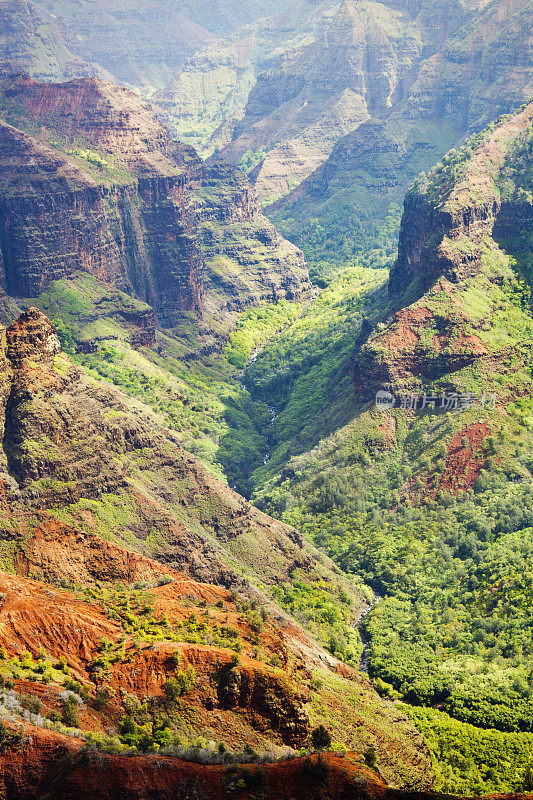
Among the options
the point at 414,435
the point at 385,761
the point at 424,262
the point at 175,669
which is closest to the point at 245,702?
the point at 175,669

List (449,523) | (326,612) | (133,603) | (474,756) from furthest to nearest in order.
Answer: (449,523) → (326,612) → (474,756) → (133,603)

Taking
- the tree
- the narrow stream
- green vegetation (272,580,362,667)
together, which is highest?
the tree

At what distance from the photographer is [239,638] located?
250ft

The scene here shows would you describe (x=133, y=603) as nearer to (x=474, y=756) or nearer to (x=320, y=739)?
(x=320, y=739)

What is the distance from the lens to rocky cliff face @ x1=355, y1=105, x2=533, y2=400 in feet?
452

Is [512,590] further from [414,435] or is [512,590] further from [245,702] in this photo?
[245,702]

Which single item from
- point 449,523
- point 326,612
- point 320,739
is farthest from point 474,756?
point 449,523

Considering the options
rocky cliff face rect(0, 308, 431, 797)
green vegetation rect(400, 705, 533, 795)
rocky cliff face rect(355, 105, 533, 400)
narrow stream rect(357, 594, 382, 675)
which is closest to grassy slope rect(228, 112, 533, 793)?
green vegetation rect(400, 705, 533, 795)

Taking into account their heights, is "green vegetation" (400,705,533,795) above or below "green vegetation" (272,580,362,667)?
below

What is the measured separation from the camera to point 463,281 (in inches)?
5758

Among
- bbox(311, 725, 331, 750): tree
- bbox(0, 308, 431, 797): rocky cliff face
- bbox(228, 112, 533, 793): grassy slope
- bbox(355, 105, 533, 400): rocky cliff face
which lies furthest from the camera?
bbox(355, 105, 533, 400): rocky cliff face

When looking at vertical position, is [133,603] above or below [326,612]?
above

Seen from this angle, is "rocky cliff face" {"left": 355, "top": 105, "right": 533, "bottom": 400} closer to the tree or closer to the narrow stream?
the narrow stream

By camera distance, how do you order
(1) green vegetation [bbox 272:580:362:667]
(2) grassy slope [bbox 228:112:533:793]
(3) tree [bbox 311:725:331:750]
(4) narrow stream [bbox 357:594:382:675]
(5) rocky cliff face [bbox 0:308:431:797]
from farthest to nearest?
(4) narrow stream [bbox 357:594:382:675]
(1) green vegetation [bbox 272:580:362:667]
(2) grassy slope [bbox 228:112:533:793]
(3) tree [bbox 311:725:331:750]
(5) rocky cliff face [bbox 0:308:431:797]
